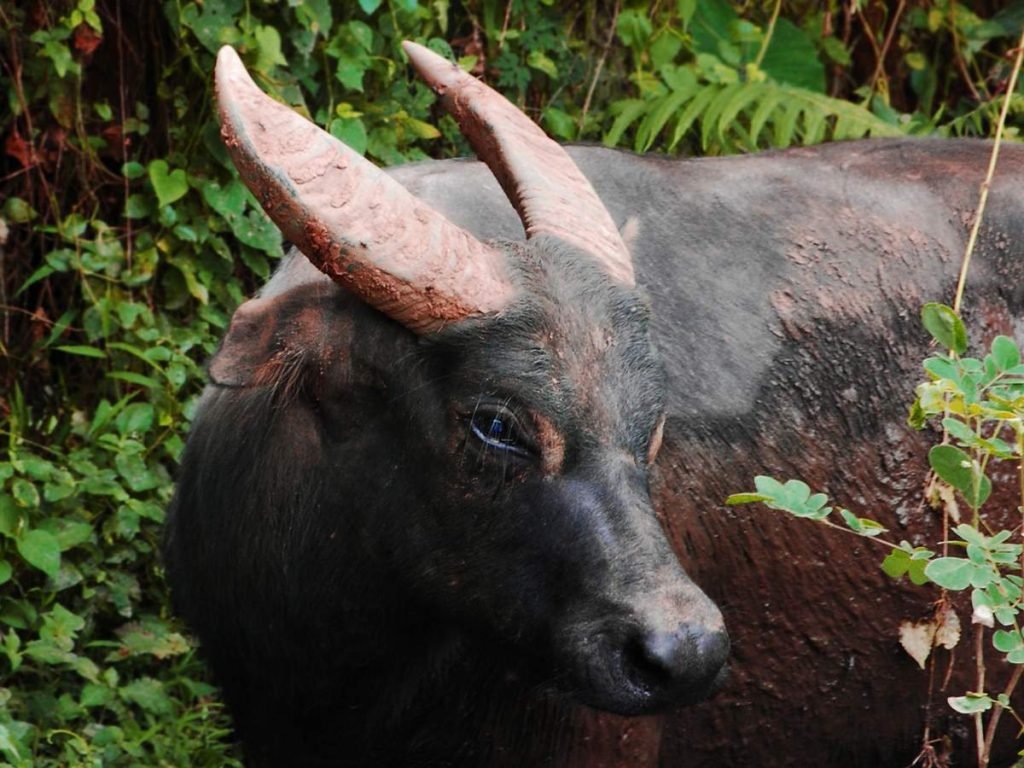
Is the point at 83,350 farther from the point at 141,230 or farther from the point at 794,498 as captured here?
the point at 794,498

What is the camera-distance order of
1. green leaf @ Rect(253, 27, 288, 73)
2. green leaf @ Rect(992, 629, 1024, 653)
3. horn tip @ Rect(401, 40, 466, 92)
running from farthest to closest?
green leaf @ Rect(253, 27, 288, 73)
horn tip @ Rect(401, 40, 466, 92)
green leaf @ Rect(992, 629, 1024, 653)

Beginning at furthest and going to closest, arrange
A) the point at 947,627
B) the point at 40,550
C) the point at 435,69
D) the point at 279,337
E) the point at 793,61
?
1. the point at 793,61
2. the point at 40,550
3. the point at 947,627
4. the point at 435,69
5. the point at 279,337

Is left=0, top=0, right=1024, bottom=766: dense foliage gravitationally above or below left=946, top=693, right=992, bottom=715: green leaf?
below

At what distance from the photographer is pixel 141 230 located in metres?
7.20

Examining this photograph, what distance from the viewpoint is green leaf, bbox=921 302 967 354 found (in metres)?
4.12

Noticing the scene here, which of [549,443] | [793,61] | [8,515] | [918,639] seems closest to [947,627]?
[918,639]

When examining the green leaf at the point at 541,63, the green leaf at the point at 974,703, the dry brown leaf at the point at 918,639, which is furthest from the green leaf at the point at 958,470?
the green leaf at the point at 541,63

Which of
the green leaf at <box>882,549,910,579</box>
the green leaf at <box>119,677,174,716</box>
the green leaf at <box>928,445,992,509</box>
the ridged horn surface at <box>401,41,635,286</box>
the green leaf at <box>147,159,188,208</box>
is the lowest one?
the green leaf at <box>119,677,174,716</box>

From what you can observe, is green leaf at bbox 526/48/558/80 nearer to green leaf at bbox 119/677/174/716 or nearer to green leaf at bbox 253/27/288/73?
green leaf at bbox 253/27/288/73

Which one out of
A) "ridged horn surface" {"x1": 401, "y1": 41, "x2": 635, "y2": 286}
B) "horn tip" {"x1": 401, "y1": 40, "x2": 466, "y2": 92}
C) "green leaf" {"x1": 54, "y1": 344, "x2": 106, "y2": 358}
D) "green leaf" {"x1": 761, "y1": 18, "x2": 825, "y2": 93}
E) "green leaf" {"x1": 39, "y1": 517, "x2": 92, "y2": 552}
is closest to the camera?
"ridged horn surface" {"x1": 401, "y1": 41, "x2": 635, "y2": 286}

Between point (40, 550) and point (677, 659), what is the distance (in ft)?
9.63

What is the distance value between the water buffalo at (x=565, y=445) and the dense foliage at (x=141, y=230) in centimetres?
128

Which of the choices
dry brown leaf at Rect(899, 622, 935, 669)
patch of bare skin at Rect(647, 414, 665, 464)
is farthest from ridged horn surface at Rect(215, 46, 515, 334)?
dry brown leaf at Rect(899, 622, 935, 669)

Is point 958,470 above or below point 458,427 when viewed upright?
above
